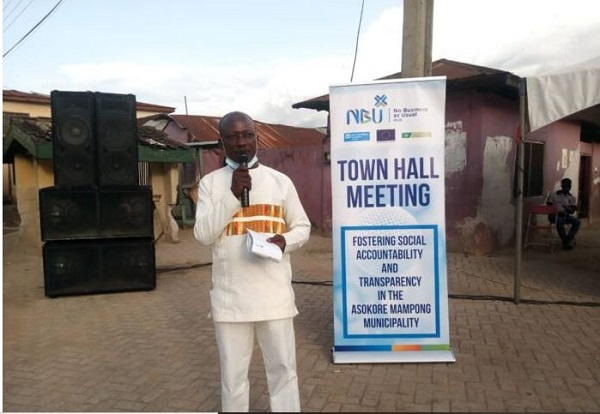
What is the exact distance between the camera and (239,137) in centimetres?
258

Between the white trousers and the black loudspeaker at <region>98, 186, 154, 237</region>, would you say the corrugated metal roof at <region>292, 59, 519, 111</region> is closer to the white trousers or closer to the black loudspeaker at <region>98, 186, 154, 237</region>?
the black loudspeaker at <region>98, 186, 154, 237</region>

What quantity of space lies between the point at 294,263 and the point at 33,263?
4.79m

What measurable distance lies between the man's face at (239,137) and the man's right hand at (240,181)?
0.15m

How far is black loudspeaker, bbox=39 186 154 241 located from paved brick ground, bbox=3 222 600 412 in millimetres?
857

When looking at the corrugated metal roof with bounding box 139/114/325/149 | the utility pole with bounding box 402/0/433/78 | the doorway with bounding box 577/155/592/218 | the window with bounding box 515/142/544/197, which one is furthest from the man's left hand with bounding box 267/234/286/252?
the corrugated metal roof with bounding box 139/114/325/149

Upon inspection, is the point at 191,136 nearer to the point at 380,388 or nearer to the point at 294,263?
the point at 294,263

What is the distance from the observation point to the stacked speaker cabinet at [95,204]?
664 cm

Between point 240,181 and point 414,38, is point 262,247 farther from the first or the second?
point 414,38

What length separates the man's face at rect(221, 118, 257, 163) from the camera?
2.58m

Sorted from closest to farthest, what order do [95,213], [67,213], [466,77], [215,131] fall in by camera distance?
[67,213], [95,213], [466,77], [215,131]

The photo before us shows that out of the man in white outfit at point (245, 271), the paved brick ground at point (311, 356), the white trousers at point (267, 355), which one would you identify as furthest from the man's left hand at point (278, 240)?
the paved brick ground at point (311, 356)

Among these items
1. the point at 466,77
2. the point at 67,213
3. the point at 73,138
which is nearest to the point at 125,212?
the point at 67,213

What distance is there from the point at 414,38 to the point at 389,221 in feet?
6.53

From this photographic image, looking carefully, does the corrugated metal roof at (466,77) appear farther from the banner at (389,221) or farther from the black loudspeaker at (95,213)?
the black loudspeaker at (95,213)
